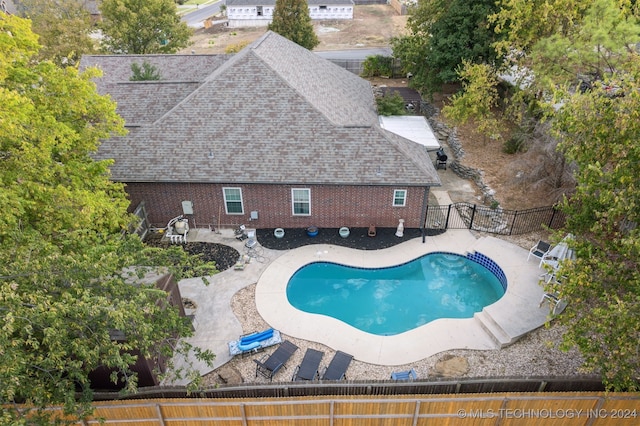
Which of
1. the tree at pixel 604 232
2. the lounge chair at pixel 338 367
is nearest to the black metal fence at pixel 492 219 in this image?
the tree at pixel 604 232

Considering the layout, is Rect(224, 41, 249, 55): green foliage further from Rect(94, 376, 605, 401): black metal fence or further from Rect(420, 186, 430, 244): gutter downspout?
Rect(94, 376, 605, 401): black metal fence

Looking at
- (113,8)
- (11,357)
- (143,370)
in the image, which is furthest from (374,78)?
(11,357)

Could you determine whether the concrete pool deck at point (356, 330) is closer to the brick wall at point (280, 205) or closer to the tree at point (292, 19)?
the brick wall at point (280, 205)

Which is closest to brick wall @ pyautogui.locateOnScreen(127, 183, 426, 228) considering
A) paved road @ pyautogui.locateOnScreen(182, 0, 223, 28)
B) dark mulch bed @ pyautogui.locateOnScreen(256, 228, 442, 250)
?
dark mulch bed @ pyautogui.locateOnScreen(256, 228, 442, 250)

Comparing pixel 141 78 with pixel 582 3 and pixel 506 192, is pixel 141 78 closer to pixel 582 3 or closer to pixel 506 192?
pixel 506 192

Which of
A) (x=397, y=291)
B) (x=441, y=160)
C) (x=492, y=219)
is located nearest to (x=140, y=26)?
(x=441, y=160)

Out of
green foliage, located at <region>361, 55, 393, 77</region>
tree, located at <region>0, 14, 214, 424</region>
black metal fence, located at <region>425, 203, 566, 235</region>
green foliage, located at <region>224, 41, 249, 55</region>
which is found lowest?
black metal fence, located at <region>425, 203, 566, 235</region>
